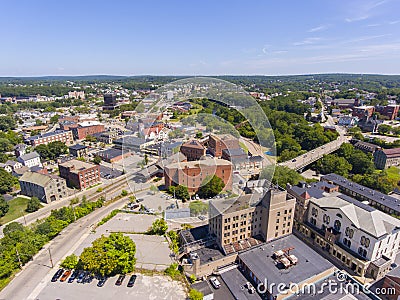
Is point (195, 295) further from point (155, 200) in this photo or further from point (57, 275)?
point (155, 200)

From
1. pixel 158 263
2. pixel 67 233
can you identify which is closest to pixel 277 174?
pixel 158 263

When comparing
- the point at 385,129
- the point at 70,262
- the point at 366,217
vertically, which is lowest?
the point at 70,262

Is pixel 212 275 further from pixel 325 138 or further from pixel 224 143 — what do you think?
pixel 325 138

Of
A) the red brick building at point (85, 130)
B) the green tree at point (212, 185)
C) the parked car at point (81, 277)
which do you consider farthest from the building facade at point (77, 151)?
the parked car at point (81, 277)

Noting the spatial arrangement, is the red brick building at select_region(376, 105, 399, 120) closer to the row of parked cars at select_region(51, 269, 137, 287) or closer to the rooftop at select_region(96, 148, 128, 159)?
the rooftop at select_region(96, 148, 128, 159)

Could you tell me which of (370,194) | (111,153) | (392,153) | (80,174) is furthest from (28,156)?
(392,153)
